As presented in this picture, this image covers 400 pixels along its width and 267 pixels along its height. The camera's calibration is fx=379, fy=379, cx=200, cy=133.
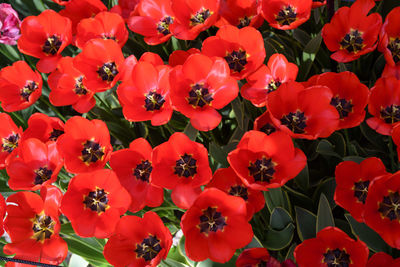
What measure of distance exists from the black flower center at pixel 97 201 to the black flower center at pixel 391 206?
797 mm

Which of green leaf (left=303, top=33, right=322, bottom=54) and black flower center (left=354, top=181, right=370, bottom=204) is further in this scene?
green leaf (left=303, top=33, right=322, bottom=54)

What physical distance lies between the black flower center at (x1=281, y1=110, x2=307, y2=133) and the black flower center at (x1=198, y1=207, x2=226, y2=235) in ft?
1.12

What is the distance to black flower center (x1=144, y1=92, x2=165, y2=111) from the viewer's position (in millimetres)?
1263

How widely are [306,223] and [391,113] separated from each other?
1.48 feet

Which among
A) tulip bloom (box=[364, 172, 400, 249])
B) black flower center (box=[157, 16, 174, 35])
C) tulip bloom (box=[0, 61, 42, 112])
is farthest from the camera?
black flower center (box=[157, 16, 174, 35])

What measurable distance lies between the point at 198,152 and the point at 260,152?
183 mm

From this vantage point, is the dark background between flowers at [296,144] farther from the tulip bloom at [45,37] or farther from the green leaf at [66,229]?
the tulip bloom at [45,37]

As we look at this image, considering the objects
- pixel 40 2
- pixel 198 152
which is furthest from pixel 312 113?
pixel 40 2

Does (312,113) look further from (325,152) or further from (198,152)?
(198,152)

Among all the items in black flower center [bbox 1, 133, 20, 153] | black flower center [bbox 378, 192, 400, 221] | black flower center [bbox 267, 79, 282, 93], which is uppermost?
black flower center [bbox 267, 79, 282, 93]

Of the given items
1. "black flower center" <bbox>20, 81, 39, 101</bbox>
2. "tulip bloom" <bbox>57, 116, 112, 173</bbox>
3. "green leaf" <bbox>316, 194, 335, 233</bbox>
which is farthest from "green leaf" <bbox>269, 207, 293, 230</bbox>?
"black flower center" <bbox>20, 81, 39, 101</bbox>

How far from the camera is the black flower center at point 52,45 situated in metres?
1.50

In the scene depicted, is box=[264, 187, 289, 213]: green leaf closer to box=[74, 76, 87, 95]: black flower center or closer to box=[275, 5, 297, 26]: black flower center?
box=[275, 5, 297, 26]: black flower center

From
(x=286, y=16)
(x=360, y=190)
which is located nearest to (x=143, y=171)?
(x=360, y=190)
